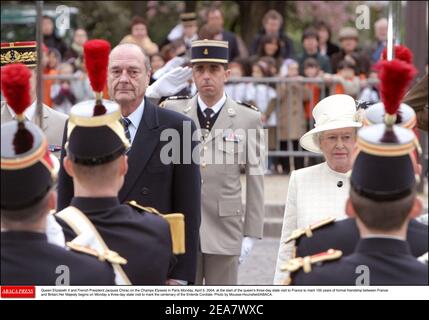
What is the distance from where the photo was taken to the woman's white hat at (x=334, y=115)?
4973mm

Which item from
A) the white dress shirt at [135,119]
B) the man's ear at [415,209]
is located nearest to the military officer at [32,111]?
the white dress shirt at [135,119]

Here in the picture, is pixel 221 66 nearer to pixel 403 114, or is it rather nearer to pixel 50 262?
pixel 403 114

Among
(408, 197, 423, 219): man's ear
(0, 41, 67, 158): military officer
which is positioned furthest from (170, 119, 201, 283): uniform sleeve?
(408, 197, 423, 219): man's ear

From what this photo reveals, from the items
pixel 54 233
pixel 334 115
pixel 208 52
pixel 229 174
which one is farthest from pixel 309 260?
pixel 208 52

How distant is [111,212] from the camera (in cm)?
370

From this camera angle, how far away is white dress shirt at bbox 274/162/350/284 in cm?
480

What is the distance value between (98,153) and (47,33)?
1036 centimetres

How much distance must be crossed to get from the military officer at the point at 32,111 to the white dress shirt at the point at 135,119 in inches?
16.6

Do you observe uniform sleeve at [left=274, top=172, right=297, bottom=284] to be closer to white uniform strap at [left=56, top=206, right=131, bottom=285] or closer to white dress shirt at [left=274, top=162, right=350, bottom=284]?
white dress shirt at [left=274, top=162, right=350, bottom=284]

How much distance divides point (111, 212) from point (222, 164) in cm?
281

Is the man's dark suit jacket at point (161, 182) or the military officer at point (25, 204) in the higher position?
the military officer at point (25, 204)

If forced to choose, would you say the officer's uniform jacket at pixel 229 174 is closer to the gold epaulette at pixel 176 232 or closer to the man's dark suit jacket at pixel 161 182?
the man's dark suit jacket at pixel 161 182

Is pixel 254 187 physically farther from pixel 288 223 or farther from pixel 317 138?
pixel 288 223

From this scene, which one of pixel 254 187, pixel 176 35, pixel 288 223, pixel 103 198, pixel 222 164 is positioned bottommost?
pixel 176 35
